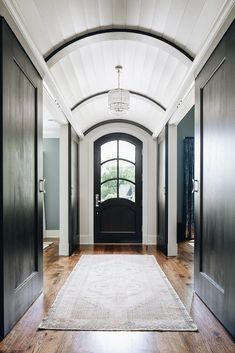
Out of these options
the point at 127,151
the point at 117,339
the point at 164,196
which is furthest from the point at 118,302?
the point at 127,151

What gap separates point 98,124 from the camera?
691cm

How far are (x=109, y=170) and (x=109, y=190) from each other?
40 centimetres

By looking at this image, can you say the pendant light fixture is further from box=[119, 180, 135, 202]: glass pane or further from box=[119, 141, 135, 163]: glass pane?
box=[119, 180, 135, 202]: glass pane

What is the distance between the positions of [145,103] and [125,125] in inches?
55.1

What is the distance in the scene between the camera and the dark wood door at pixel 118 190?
6.91 m

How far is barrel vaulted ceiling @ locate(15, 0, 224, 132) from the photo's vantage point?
2.72m

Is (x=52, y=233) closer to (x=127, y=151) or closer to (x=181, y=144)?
(x=127, y=151)

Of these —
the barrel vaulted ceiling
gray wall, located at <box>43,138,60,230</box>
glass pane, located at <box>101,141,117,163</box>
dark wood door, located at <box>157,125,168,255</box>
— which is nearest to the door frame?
glass pane, located at <box>101,141,117,163</box>

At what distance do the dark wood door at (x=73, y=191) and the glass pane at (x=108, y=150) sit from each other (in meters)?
0.55

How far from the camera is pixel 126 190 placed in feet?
22.8

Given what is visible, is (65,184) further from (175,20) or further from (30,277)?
(175,20)

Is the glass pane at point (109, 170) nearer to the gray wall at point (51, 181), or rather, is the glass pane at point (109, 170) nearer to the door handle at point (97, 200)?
the door handle at point (97, 200)

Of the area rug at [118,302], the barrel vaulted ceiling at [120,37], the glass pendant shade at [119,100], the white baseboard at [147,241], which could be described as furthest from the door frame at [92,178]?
the glass pendant shade at [119,100]

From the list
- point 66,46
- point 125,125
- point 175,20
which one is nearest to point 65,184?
point 125,125
